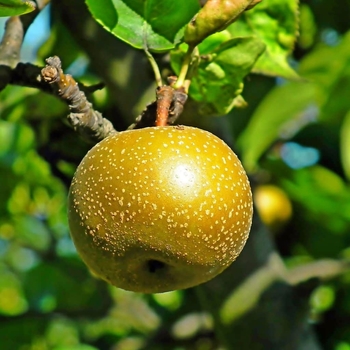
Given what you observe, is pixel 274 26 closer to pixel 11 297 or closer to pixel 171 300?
pixel 171 300

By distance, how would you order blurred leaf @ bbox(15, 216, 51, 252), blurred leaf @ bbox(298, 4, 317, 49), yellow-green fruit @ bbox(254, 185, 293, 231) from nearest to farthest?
1. blurred leaf @ bbox(298, 4, 317, 49)
2. yellow-green fruit @ bbox(254, 185, 293, 231)
3. blurred leaf @ bbox(15, 216, 51, 252)

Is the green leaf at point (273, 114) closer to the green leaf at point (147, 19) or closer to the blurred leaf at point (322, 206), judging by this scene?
the blurred leaf at point (322, 206)

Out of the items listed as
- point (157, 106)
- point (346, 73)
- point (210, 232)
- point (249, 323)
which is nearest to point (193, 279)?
point (210, 232)

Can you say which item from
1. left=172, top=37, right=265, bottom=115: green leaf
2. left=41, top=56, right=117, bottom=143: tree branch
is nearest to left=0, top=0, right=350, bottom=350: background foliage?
left=172, top=37, right=265, bottom=115: green leaf

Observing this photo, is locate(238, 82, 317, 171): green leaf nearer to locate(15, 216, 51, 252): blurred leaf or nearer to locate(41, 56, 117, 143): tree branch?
locate(41, 56, 117, 143): tree branch

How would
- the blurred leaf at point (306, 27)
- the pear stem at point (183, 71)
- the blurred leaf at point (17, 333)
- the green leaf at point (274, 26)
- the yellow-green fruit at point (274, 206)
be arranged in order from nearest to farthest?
the pear stem at point (183, 71) → the green leaf at point (274, 26) → the blurred leaf at point (306, 27) → the blurred leaf at point (17, 333) → the yellow-green fruit at point (274, 206)

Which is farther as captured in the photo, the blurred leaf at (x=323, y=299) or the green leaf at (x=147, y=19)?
the blurred leaf at (x=323, y=299)

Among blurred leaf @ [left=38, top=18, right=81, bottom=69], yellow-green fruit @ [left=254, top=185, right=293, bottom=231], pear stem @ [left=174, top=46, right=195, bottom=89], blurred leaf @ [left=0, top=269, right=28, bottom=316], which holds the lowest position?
blurred leaf @ [left=0, top=269, right=28, bottom=316]

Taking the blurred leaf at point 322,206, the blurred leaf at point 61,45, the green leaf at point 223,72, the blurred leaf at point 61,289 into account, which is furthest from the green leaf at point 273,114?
the blurred leaf at point 61,289
